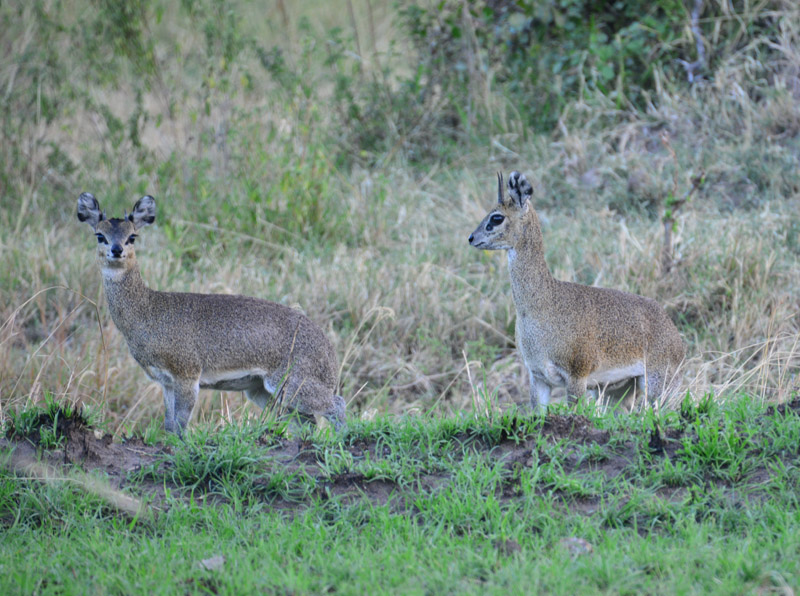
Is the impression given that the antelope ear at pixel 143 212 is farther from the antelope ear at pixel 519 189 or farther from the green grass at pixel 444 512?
the antelope ear at pixel 519 189

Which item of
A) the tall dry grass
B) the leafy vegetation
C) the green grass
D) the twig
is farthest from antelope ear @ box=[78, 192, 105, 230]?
the twig

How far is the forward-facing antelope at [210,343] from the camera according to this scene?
21.9 ft

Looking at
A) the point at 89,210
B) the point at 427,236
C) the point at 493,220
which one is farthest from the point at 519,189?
the point at 427,236

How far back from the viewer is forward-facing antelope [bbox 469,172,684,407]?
21.5ft

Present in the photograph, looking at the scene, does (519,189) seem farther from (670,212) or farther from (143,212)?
(670,212)

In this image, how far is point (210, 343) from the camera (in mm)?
6711

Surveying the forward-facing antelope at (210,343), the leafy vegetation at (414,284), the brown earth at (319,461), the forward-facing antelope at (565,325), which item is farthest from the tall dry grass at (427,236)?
the brown earth at (319,461)

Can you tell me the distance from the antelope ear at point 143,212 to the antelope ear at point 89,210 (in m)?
0.24

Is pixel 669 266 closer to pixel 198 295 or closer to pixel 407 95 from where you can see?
pixel 198 295

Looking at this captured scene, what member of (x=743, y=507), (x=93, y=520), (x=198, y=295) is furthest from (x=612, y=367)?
(x=93, y=520)

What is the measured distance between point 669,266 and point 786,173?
2494 mm

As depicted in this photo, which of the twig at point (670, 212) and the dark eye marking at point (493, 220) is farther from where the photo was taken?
the twig at point (670, 212)

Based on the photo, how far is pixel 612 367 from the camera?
6.71m

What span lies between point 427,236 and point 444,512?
21.5ft
